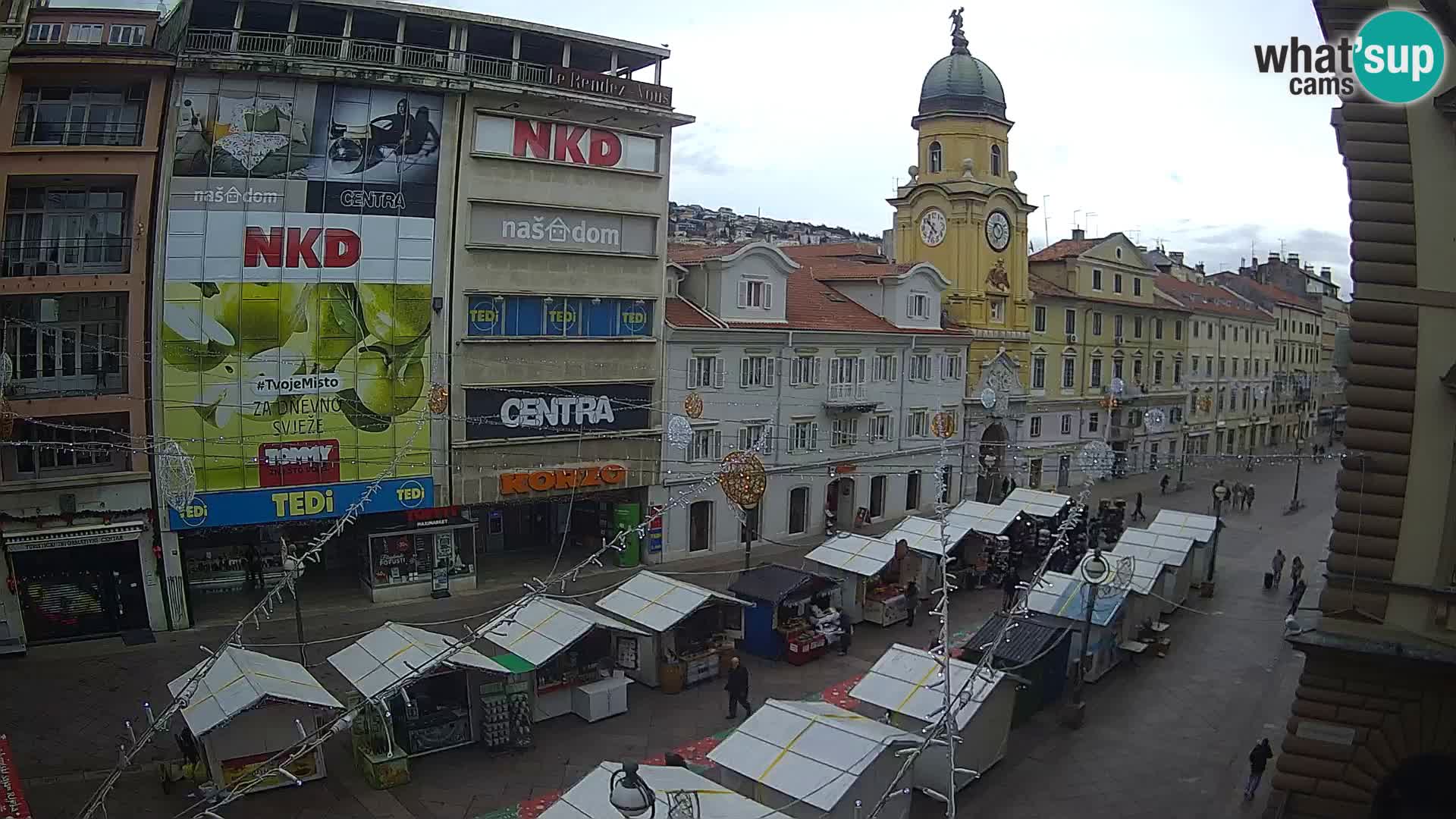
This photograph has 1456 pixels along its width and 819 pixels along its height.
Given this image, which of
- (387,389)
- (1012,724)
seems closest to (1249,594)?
(1012,724)

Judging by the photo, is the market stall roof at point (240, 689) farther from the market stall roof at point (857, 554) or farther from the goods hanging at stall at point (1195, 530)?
the goods hanging at stall at point (1195, 530)

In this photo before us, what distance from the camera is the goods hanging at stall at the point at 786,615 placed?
24609 millimetres

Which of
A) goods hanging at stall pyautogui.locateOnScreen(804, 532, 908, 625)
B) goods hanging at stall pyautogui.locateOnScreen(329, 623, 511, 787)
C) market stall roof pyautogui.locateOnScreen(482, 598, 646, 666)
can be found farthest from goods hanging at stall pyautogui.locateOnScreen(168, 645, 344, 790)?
goods hanging at stall pyautogui.locateOnScreen(804, 532, 908, 625)

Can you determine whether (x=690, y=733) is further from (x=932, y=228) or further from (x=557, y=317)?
(x=932, y=228)

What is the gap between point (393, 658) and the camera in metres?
18.9

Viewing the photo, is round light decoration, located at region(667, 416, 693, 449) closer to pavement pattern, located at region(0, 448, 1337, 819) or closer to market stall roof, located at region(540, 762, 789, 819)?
pavement pattern, located at region(0, 448, 1337, 819)

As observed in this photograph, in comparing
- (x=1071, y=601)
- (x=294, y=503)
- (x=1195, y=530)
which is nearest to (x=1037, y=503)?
(x=1195, y=530)

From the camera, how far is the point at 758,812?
1327 cm

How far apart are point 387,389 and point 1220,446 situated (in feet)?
194

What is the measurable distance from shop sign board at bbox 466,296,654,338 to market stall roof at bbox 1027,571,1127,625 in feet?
50.1

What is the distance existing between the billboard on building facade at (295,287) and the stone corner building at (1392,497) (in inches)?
915

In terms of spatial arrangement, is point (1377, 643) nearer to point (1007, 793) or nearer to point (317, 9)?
point (1007, 793)

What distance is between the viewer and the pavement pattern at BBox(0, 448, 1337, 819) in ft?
57.0

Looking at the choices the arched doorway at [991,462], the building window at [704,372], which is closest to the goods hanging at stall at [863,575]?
the building window at [704,372]
